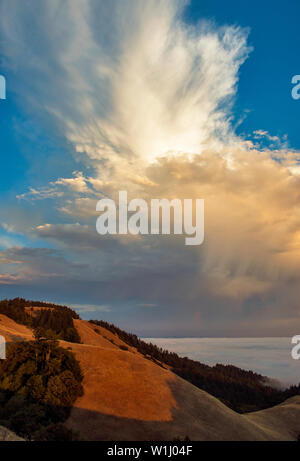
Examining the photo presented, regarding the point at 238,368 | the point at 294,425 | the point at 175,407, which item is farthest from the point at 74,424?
the point at 238,368

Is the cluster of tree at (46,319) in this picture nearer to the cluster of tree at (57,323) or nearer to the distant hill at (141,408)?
the cluster of tree at (57,323)

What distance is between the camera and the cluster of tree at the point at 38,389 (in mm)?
21719

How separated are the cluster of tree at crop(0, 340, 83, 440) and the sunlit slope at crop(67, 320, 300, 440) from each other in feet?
5.63

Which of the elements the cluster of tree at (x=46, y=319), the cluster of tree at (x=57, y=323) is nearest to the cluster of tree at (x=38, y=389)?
the cluster of tree at (x=46, y=319)

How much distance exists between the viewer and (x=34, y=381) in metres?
26.9

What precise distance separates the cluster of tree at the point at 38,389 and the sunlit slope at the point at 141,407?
5.63 ft

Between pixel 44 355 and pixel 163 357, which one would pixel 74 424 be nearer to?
pixel 44 355

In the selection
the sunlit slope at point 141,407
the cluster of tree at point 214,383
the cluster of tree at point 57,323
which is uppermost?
the cluster of tree at point 57,323

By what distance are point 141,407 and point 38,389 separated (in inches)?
384

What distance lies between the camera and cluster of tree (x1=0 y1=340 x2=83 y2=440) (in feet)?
71.3
